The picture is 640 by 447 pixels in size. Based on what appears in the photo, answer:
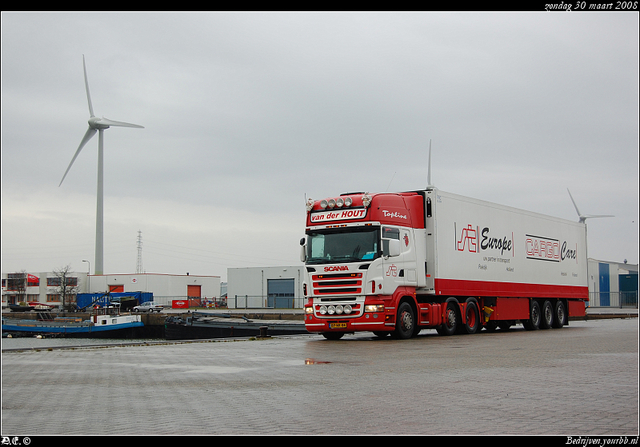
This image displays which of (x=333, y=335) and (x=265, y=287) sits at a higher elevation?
(x=265, y=287)

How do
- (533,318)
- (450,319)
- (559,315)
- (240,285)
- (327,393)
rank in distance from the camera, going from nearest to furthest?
(327,393) → (450,319) → (533,318) → (559,315) → (240,285)

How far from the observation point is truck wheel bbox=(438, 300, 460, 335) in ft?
75.3

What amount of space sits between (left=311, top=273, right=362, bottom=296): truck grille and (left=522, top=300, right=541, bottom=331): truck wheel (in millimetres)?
11038

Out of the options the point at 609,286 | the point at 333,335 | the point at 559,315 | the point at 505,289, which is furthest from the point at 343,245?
the point at 609,286

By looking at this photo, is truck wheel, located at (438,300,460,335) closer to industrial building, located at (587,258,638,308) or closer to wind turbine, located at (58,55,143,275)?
wind turbine, located at (58,55,143,275)

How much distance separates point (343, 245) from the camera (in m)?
20.5

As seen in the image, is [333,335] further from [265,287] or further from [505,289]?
[265,287]

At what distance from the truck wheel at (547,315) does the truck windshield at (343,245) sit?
12.3 meters

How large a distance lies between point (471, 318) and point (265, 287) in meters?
65.4

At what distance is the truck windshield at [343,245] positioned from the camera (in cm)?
2022

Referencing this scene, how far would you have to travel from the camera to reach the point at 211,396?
8.73m

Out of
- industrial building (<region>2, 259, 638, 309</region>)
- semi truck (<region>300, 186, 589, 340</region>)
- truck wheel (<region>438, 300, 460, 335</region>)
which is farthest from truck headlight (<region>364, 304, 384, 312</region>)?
industrial building (<region>2, 259, 638, 309</region>)

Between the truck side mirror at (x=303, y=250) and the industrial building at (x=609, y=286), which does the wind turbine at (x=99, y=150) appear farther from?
the industrial building at (x=609, y=286)

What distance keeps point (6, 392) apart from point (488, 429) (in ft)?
21.1
